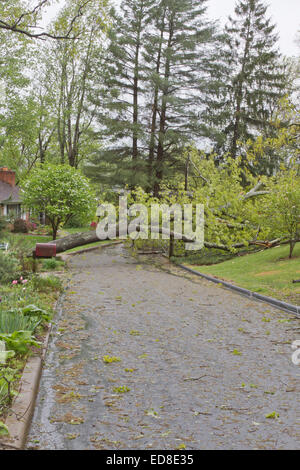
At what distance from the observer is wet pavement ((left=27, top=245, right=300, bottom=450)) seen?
3799mm

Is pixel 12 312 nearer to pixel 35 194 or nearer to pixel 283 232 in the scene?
pixel 283 232

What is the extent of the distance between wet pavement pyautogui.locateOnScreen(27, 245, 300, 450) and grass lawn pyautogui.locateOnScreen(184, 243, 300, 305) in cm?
180

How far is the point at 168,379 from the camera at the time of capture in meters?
5.22

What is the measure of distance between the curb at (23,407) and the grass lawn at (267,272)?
6.81 meters

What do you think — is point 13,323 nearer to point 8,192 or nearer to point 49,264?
point 49,264

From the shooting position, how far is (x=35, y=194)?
26781mm

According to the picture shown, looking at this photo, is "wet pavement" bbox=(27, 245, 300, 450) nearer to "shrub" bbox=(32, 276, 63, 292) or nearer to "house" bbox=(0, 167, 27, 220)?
"shrub" bbox=(32, 276, 63, 292)

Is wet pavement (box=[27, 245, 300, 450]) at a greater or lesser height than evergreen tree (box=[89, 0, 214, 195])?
lesser

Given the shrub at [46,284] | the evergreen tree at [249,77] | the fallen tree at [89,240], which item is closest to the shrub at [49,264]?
the fallen tree at [89,240]

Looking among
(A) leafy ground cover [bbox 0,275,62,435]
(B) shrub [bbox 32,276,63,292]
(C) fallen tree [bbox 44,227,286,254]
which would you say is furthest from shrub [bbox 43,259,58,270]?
(A) leafy ground cover [bbox 0,275,62,435]

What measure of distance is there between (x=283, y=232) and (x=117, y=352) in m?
11.8

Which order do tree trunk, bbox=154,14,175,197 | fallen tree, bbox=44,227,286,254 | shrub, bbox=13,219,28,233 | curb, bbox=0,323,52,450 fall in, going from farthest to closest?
shrub, bbox=13,219,28,233, tree trunk, bbox=154,14,175,197, fallen tree, bbox=44,227,286,254, curb, bbox=0,323,52,450

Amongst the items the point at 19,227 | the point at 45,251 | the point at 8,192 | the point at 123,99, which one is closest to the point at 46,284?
the point at 45,251

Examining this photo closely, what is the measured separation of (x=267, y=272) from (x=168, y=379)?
1044cm
